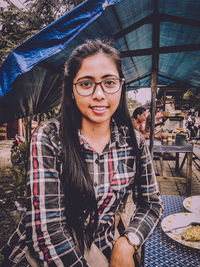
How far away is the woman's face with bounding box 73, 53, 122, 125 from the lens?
108 cm

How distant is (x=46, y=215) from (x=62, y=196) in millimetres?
133

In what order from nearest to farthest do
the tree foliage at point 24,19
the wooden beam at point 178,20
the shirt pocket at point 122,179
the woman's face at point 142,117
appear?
the shirt pocket at point 122,179
the wooden beam at point 178,20
the tree foliage at point 24,19
the woman's face at point 142,117

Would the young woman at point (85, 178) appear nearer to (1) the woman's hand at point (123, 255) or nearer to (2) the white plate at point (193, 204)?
(1) the woman's hand at point (123, 255)

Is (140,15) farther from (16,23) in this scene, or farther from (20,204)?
(20,204)

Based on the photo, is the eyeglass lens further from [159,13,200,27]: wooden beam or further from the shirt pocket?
[159,13,200,27]: wooden beam

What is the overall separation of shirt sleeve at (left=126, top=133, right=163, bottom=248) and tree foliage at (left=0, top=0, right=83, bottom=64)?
13.6 feet

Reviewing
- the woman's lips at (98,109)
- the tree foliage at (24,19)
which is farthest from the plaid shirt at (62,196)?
the tree foliage at (24,19)

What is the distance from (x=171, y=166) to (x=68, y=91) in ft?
18.6

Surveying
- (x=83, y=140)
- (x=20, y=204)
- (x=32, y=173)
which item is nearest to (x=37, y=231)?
(x=32, y=173)

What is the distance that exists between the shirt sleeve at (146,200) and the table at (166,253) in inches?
3.0

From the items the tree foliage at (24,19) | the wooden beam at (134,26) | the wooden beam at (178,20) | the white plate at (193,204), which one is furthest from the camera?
the tree foliage at (24,19)

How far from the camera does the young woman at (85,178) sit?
921mm

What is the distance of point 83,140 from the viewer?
1.17 meters

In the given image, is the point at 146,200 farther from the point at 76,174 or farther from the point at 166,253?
the point at 76,174
